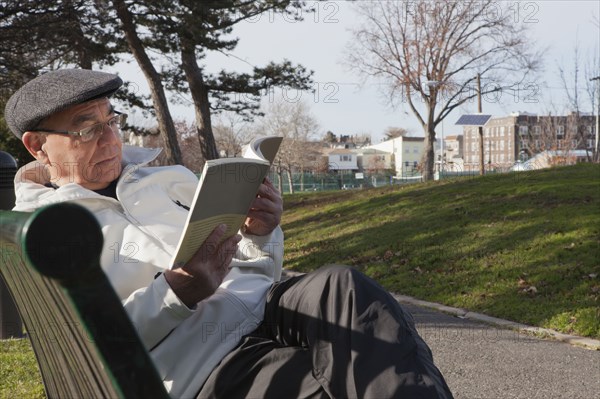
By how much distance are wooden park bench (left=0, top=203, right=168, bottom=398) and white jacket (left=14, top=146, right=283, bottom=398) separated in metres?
0.52

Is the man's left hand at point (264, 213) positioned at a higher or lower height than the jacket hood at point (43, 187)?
lower

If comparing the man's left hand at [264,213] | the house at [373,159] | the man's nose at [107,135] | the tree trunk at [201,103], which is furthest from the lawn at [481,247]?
the house at [373,159]

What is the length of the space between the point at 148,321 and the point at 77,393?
0.70m

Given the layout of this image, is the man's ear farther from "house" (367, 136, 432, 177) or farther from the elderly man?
"house" (367, 136, 432, 177)

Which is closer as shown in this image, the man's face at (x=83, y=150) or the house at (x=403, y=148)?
the man's face at (x=83, y=150)

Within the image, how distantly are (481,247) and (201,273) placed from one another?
26.8 feet

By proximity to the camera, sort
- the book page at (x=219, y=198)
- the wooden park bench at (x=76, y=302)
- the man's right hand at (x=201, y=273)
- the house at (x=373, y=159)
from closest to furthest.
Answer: the wooden park bench at (x=76, y=302) → the book page at (x=219, y=198) → the man's right hand at (x=201, y=273) → the house at (x=373, y=159)

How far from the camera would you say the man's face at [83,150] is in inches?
110

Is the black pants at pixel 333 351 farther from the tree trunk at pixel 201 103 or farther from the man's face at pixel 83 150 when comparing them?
the tree trunk at pixel 201 103

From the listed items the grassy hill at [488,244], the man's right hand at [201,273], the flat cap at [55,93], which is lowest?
the grassy hill at [488,244]

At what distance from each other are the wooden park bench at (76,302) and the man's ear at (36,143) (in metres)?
1.54

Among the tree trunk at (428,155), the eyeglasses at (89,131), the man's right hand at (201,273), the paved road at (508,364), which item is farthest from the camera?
the tree trunk at (428,155)

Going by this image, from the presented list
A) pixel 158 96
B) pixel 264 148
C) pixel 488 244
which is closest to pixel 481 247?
pixel 488 244

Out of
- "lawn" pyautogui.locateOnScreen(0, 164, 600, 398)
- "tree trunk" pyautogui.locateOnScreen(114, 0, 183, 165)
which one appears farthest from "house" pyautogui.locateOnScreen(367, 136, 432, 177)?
"lawn" pyautogui.locateOnScreen(0, 164, 600, 398)
